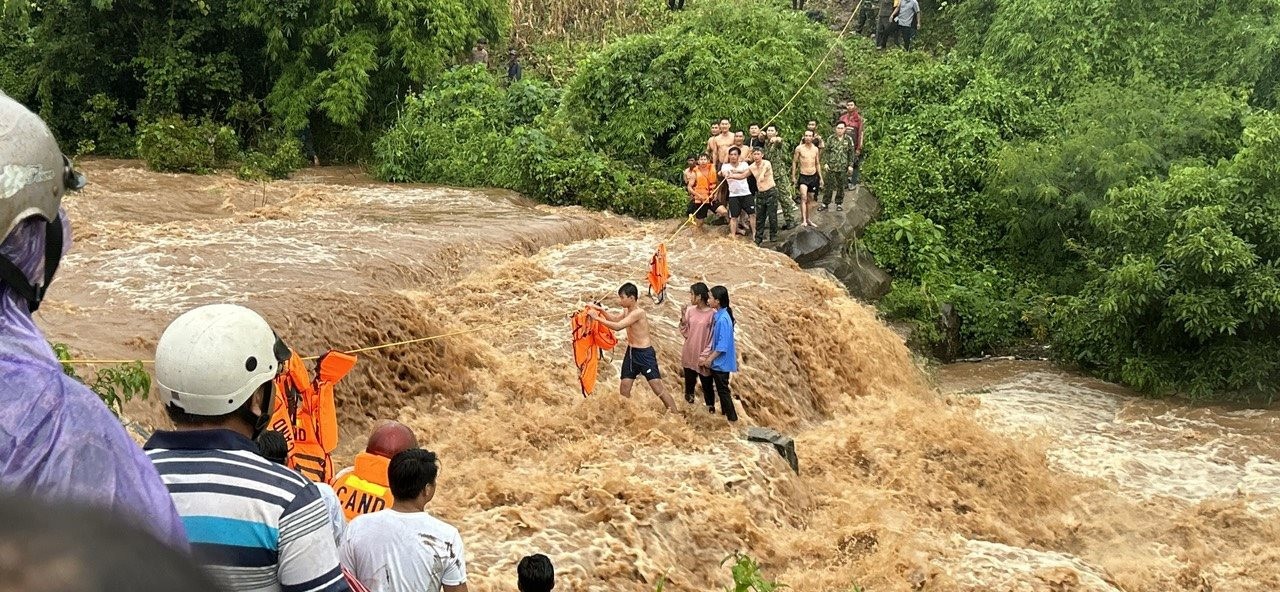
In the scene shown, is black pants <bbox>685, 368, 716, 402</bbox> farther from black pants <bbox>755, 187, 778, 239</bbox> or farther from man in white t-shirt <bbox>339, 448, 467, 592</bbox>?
man in white t-shirt <bbox>339, 448, 467, 592</bbox>

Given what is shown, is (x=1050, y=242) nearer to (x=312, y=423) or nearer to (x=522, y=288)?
(x=522, y=288)

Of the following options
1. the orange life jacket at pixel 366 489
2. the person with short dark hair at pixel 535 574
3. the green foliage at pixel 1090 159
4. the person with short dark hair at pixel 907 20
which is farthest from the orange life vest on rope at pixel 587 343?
the person with short dark hair at pixel 907 20

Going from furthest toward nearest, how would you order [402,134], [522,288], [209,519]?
[402,134] < [522,288] < [209,519]

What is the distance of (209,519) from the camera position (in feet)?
7.18

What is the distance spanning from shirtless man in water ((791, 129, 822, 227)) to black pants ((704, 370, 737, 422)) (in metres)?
6.91

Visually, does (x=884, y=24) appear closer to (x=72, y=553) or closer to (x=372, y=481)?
(x=372, y=481)

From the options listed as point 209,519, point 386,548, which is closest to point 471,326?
point 386,548

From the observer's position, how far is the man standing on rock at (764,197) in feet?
49.6

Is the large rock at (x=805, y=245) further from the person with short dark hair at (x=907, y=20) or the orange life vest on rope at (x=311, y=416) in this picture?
the orange life vest on rope at (x=311, y=416)

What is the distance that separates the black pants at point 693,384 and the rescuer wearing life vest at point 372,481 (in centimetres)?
548

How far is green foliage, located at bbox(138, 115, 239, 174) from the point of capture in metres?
18.6

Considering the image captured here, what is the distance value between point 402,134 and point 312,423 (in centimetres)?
1542

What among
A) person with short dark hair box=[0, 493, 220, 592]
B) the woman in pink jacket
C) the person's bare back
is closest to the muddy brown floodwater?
the woman in pink jacket

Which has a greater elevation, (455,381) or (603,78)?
(603,78)
